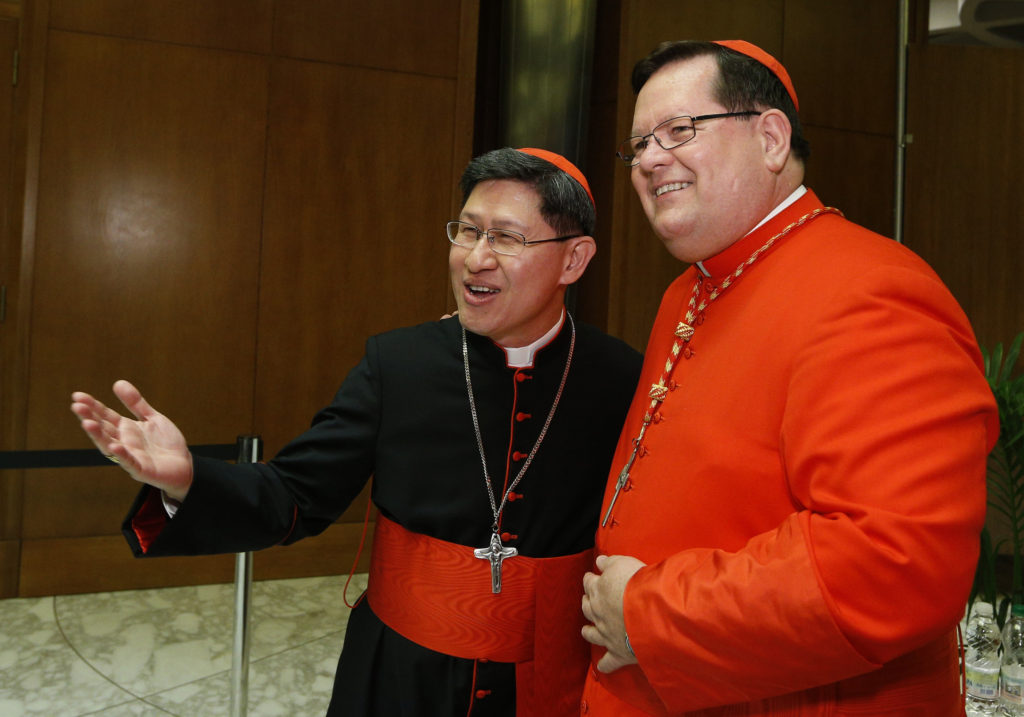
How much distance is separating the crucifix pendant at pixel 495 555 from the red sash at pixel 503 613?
0.01 m

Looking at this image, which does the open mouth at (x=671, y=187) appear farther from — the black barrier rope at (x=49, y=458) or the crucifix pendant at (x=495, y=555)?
the black barrier rope at (x=49, y=458)

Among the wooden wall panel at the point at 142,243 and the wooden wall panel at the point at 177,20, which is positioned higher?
the wooden wall panel at the point at 177,20

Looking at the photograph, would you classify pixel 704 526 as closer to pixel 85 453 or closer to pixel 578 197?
pixel 578 197

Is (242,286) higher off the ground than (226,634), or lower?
higher

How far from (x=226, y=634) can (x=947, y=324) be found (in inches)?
136

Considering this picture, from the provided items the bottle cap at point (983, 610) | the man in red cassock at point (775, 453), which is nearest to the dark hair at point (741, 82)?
the man in red cassock at point (775, 453)

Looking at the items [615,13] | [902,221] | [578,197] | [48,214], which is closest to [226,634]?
[48,214]

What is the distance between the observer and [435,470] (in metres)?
1.71

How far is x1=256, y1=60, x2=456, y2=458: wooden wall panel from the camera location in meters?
4.40

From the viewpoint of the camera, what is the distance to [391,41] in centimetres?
456

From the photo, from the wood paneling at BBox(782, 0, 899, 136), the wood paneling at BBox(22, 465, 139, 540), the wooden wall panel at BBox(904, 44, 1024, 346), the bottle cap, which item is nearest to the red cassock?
the bottle cap

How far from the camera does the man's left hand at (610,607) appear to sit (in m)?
1.18

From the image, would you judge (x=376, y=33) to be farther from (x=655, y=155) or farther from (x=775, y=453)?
(x=775, y=453)

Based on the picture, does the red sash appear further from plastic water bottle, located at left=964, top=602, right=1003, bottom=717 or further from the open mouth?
plastic water bottle, located at left=964, top=602, right=1003, bottom=717
